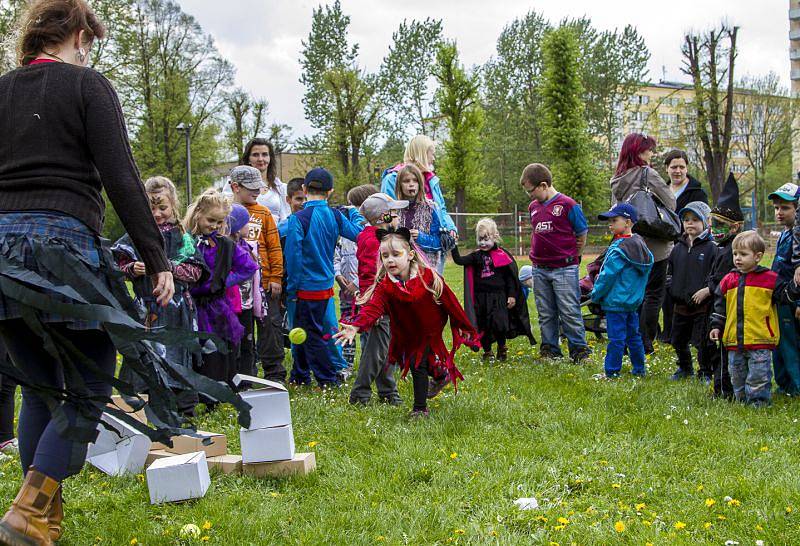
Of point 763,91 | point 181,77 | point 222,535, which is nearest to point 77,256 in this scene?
point 222,535

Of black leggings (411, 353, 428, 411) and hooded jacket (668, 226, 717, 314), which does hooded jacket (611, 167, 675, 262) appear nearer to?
hooded jacket (668, 226, 717, 314)

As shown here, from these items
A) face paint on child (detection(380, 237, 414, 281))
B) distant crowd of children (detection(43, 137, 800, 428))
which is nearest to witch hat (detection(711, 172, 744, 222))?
distant crowd of children (detection(43, 137, 800, 428))

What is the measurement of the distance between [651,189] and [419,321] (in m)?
3.58

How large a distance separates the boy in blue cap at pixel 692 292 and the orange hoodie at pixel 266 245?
3.59 meters

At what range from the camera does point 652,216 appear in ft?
25.3

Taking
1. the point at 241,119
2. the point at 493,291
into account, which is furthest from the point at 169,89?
the point at 493,291

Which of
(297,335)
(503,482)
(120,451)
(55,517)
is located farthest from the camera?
(297,335)

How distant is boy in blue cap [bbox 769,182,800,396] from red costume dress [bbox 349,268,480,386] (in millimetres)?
2479

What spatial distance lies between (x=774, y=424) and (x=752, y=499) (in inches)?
64.7

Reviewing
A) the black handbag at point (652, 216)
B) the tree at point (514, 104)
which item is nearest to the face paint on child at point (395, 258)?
the black handbag at point (652, 216)

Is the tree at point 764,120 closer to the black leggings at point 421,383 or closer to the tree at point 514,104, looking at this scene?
the tree at point 514,104

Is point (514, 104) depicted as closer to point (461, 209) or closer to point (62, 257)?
point (461, 209)

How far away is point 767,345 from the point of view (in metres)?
5.61

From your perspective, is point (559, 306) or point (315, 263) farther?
point (559, 306)
